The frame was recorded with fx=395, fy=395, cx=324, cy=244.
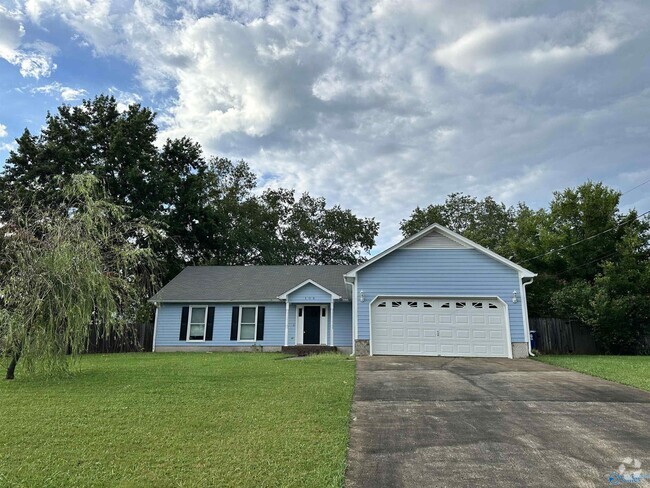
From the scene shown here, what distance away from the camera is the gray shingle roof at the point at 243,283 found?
60.0ft

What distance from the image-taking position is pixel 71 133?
25.2m

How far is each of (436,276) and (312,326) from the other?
20.1ft

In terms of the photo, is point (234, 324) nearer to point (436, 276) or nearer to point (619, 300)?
point (436, 276)

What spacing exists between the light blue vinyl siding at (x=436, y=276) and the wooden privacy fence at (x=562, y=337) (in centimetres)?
460

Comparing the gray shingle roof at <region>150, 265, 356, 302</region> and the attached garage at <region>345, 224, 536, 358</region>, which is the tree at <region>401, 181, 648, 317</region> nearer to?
the attached garage at <region>345, 224, 536, 358</region>

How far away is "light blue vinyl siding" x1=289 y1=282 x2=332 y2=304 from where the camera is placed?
17297mm

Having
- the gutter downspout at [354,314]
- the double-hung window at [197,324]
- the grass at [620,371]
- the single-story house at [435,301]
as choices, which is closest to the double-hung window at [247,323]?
the double-hung window at [197,324]

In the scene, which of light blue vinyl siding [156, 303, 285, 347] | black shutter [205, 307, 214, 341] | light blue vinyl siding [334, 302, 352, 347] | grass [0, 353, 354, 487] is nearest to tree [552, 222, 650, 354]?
light blue vinyl siding [334, 302, 352, 347]

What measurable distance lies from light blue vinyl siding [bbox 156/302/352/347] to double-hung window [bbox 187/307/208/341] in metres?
0.23

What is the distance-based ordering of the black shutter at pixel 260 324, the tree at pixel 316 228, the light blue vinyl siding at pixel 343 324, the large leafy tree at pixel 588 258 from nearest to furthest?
the large leafy tree at pixel 588 258 → the light blue vinyl siding at pixel 343 324 → the black shutter at pixel 260 324 → the tree at pixel 316 228

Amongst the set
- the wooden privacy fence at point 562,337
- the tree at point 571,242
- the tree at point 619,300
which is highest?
the tree at point 571,242

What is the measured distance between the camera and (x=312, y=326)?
1773 cm

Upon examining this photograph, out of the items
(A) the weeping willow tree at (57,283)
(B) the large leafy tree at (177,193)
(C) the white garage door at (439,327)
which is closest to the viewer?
(A) the weeping willow tree at (57,283)

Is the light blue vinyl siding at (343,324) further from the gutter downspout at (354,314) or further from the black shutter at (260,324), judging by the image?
the black shutter at (260,324)
